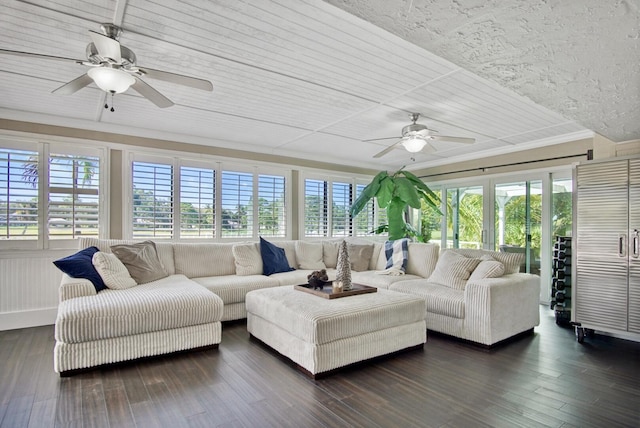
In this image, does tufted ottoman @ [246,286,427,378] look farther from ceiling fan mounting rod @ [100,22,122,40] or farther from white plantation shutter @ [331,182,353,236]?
white plantation shutter @ [331,182,353,236]

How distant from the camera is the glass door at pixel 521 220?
5203 mm

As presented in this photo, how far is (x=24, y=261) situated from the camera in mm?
3926

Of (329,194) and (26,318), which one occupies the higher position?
(329,194)

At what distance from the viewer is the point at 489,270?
11.7 feet

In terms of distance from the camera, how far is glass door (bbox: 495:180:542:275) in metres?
5.20

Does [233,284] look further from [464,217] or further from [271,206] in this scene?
[464,217]

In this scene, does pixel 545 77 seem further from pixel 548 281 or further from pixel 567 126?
pixel 548 281

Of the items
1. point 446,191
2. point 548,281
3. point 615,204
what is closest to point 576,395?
point 615,204

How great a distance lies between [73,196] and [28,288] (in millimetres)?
1141

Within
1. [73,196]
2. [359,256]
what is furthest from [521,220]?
[73,196]

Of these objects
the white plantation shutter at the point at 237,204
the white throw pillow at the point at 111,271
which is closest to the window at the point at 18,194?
the white throw pillow at the point at 111,271

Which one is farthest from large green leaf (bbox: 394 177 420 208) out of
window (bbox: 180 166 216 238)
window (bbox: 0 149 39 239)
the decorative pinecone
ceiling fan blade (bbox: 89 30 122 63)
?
window (bbox: 0 149 39 239)

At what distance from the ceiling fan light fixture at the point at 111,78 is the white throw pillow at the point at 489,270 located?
11.7ft

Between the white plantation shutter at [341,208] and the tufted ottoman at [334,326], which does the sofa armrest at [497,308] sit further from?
the white plantation shutter at [341,208]
